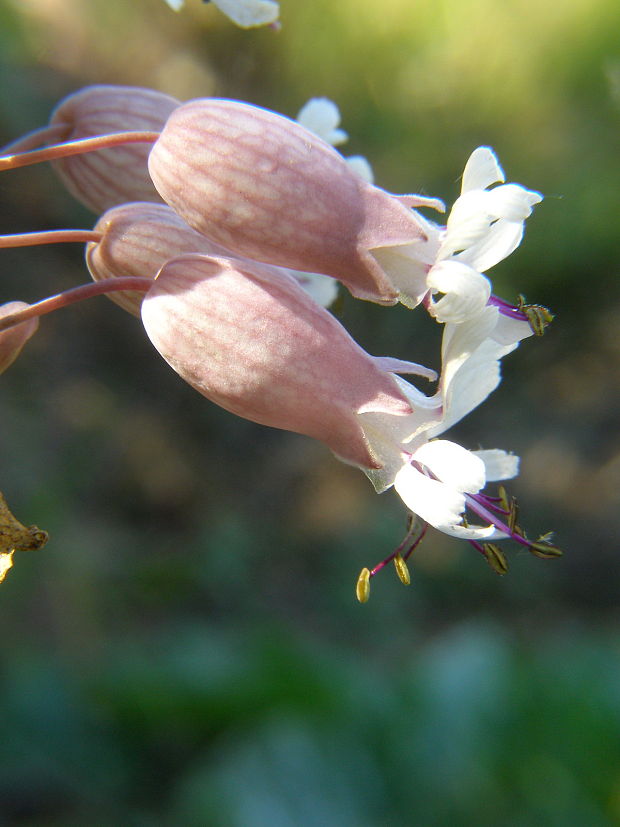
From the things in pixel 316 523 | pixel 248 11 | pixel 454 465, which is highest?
pixel 248 11

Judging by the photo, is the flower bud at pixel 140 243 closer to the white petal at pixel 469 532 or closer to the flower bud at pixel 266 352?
the flower bud at pixel 266 352

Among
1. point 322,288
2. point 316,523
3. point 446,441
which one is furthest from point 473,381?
point 316,523

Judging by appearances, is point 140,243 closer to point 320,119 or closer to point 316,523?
point 320,119

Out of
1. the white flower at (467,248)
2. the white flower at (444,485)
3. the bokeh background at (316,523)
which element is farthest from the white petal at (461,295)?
the bokeh background at (316,523)

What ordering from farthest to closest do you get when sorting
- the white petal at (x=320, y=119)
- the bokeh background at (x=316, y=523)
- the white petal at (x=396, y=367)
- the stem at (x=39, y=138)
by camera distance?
1. the bokeh background at (x=316, y=523)
2. the white petal at (x=320, y=119)
3. the stem at (x=39, y=138)
4. the white petal at (x=396, y=367)

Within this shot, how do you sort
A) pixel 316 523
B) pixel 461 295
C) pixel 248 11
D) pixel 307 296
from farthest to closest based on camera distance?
pixel 316 523, pixel 248 11, pixel 307 296, pixel 461 295

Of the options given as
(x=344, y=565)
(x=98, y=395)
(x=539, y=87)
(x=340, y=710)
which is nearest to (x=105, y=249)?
(x=340, y=710)
